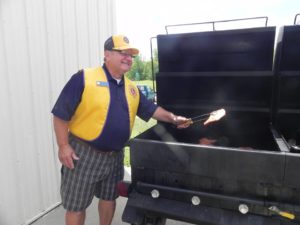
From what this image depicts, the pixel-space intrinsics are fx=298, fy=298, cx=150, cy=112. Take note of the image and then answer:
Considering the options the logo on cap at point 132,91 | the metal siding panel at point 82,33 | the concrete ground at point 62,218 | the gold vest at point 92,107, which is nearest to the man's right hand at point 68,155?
the gold vest at point 92,107

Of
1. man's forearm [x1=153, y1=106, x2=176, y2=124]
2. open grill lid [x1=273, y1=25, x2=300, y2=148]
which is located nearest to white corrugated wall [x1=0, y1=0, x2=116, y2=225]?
man's forearm [x1=153, y1=106, x2=176, y2=124]

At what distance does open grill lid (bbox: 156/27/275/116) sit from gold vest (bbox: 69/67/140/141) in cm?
91

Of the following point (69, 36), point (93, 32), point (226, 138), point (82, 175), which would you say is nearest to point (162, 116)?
point (226, 138)

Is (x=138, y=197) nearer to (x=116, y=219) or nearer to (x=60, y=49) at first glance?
(x=116, y=219)

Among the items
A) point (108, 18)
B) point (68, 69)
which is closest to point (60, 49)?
point (68, 69)

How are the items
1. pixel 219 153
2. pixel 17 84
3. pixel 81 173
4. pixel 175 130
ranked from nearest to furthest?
pixel 219 153
pixel 81 173
pixel 17 84
pixel 175 130

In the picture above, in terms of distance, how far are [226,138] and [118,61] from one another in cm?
133

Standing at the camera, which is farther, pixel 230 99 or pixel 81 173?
pixel 230 99

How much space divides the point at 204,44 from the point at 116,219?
2.10m

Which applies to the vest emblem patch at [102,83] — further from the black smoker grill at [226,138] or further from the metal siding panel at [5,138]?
the metal siding panel at [5,138]

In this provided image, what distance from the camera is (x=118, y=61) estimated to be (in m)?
2.39

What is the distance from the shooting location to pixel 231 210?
1893 mm

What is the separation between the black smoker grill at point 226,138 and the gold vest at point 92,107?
0.40m

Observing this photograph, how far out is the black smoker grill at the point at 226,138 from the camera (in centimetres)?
178
